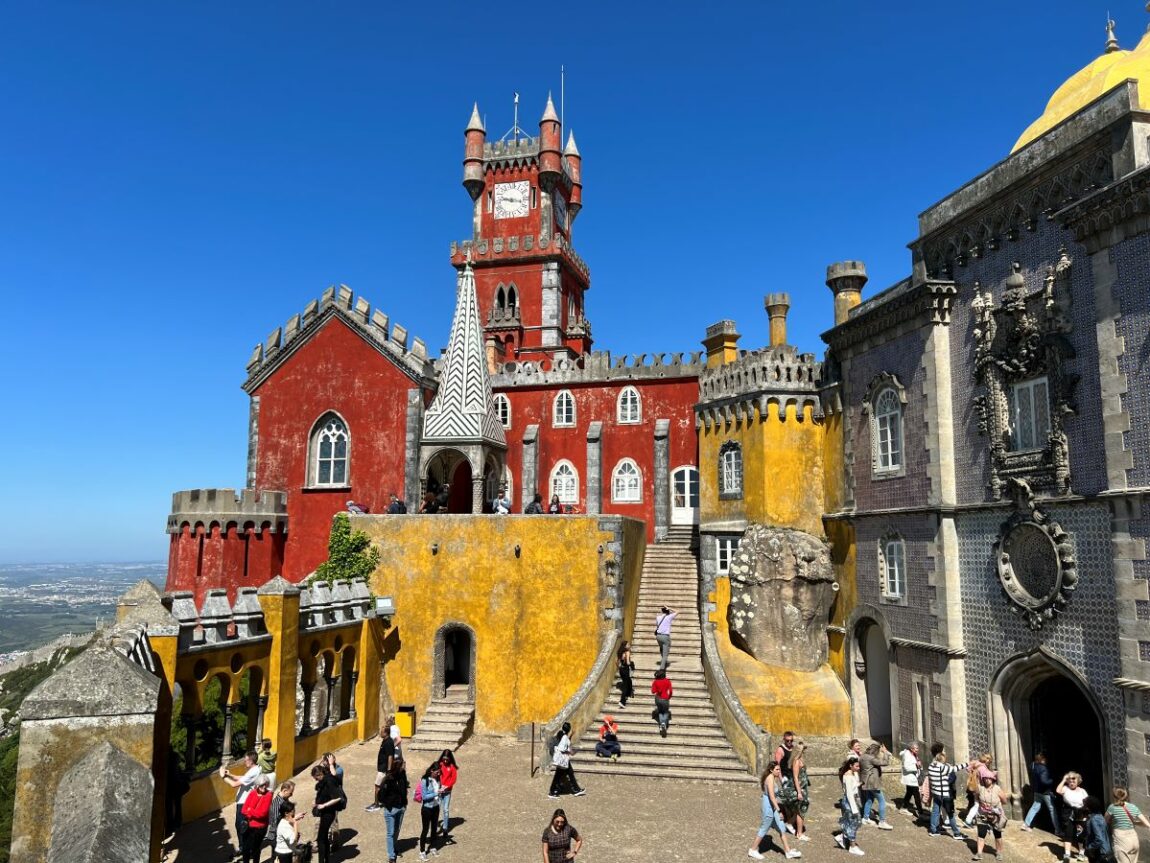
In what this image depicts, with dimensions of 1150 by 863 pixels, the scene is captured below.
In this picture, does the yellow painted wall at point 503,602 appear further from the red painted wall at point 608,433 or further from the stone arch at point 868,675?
the red painted wall at point 608,433

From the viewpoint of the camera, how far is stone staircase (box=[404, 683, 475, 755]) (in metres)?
19.5

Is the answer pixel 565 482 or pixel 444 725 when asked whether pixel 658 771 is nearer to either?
pixel 444 725

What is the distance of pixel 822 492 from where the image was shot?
22.5m

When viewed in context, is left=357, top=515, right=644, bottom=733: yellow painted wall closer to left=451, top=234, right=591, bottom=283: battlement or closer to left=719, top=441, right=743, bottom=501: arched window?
left=719, top=441, right=743, bottom=501: arched window

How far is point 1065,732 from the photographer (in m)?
16.4

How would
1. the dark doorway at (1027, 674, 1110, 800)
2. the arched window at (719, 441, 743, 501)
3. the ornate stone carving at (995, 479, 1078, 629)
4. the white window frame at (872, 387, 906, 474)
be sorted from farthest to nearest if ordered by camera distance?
the arched window at (719, 441, 743, 501) < the white window frame at (872, 387, 906, 474) < the dark doorway at (1027, 674, 1110, 800) < the ornate stone carving at (995, 479, 1078, 629)

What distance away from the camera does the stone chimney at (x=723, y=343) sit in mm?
26750

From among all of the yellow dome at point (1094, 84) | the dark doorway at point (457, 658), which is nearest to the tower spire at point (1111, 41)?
the yellow dome at point (1094, 84)

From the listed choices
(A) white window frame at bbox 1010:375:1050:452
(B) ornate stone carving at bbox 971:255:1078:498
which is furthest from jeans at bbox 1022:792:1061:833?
(A) white window frame at bbox 1010:375:1050:452

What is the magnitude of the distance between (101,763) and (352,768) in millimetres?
11705

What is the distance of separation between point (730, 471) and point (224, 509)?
15984 millimetres

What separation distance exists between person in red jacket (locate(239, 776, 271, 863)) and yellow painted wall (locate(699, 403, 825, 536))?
14925 millimetres

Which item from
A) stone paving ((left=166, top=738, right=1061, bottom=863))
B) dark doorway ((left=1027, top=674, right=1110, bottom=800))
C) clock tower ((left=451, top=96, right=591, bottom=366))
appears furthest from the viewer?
clock tower ((left=451, top=96, right=591, bottom=366))

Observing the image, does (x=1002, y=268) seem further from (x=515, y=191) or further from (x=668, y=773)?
(x=515, y=191)
